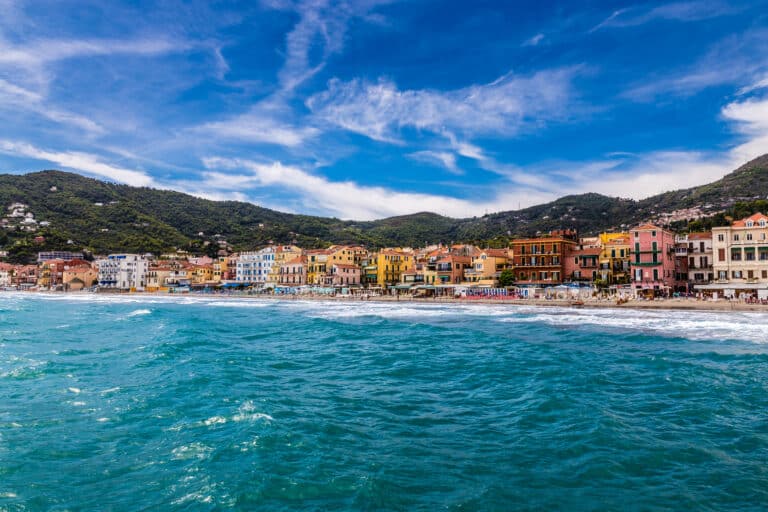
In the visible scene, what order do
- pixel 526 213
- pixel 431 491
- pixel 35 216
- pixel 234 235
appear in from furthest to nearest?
pixel 526 213 < pixel 234 235 < pixel 35 216 < pixel 431 491

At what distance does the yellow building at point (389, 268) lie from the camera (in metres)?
79.8

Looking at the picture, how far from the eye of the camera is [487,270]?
66688 millimetres

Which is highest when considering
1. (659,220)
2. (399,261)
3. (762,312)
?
(659,220)

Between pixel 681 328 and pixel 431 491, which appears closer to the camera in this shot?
pixel 431 491

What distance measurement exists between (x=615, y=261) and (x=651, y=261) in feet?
18.9

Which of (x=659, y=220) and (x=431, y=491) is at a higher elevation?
(x=659, y=220)

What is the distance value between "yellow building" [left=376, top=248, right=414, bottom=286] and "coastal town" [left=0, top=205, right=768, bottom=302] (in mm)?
164

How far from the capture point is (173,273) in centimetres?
9950

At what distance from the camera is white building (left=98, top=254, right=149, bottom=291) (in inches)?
3903

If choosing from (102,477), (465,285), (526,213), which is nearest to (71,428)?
(102,477)

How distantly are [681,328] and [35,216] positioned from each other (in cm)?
15437

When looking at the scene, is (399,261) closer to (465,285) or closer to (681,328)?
(465,285)

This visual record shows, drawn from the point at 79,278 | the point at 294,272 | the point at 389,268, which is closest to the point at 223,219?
the point at 79,278

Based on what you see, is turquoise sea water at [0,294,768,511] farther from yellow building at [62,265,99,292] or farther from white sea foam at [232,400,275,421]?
yellow building at [62,265,99,292]
